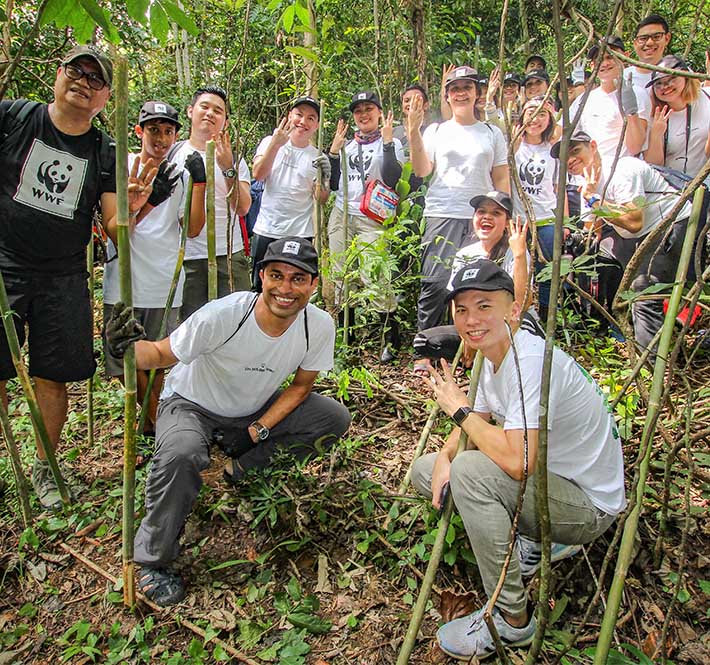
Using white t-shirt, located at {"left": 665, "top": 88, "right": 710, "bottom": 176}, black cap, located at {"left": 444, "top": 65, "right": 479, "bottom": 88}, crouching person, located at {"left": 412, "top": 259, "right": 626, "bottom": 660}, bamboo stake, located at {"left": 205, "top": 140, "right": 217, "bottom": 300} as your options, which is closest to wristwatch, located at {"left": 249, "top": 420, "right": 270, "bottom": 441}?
bamboo stake, located at {"left": 205, "top": 140, "right": 217, "bottom": 300}

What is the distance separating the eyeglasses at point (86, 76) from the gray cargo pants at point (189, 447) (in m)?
1.73

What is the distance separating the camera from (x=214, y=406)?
10.5 feet

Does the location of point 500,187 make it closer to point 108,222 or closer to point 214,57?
point 108,222

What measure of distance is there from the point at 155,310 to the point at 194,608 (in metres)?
1.92

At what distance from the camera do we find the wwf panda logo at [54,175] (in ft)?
9.92

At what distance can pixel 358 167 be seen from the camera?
16.8 ft

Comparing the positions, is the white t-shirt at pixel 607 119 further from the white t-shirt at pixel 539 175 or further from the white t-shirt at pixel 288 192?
the white t-shirt at pixel 288 192

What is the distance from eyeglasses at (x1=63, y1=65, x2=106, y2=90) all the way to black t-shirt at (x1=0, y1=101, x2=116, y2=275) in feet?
0.88

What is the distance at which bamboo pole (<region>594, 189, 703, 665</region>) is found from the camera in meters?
1.42

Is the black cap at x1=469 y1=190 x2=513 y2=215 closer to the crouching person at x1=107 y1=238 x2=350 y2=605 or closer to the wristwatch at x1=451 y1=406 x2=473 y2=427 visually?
the crouching person at x1=107 y1=238 x2=350 y2=605

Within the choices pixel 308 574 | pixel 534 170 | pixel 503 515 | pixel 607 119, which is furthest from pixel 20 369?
pixel 607 119

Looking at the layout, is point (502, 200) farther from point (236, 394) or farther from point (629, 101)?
point (236, 394)

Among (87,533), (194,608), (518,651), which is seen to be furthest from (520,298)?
(87,533)

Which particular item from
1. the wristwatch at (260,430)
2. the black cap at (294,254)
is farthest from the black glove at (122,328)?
the wristwatch at (260,430)
